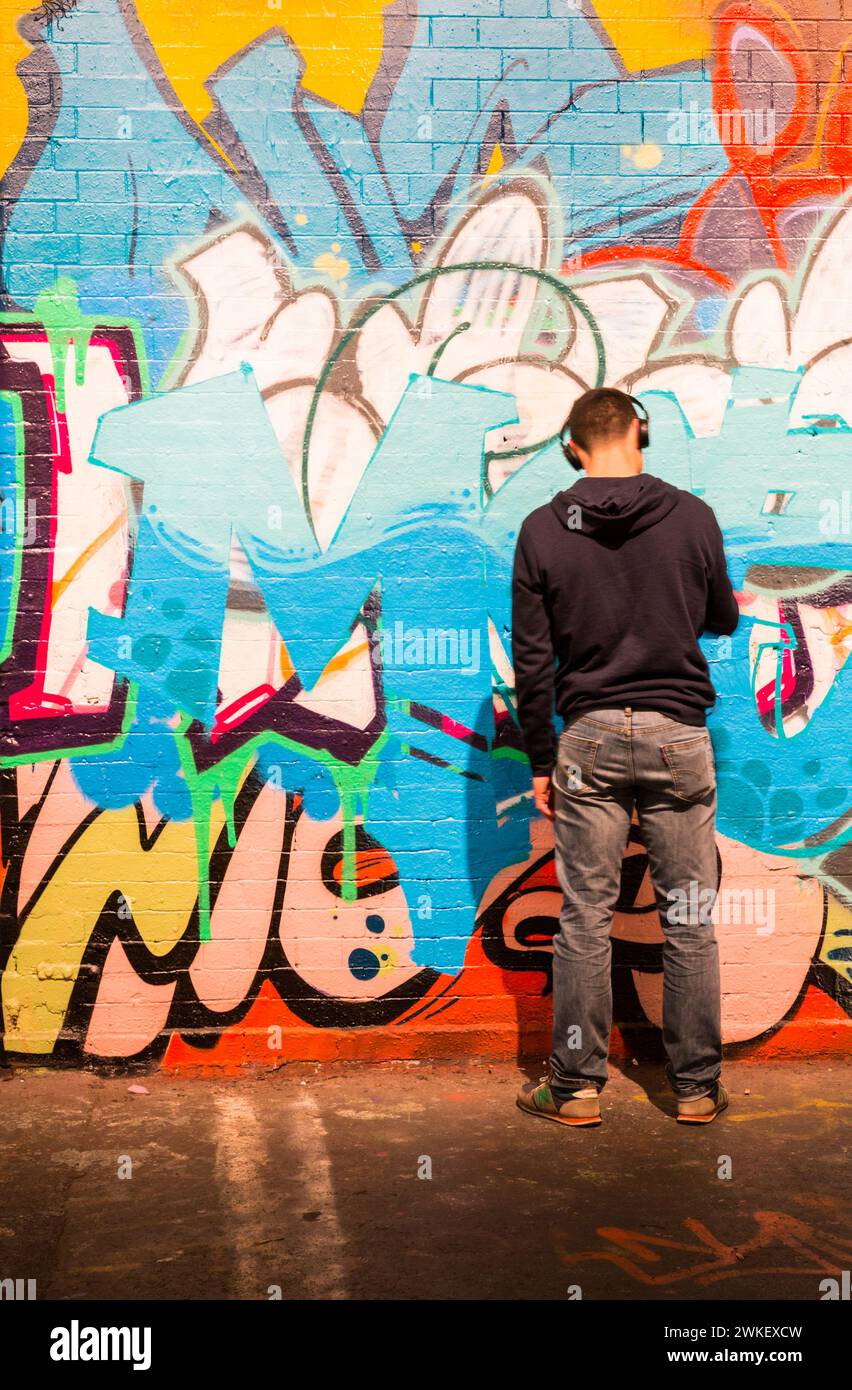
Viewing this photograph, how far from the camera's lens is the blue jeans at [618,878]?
13.6ft

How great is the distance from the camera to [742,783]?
15.6 feet

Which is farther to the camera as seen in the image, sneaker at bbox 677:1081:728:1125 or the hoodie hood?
sneaker at bbox 677:1081:728:1125

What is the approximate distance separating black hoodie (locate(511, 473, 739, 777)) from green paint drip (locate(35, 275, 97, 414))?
1671 millimetres

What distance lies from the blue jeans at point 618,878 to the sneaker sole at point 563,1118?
11 cm

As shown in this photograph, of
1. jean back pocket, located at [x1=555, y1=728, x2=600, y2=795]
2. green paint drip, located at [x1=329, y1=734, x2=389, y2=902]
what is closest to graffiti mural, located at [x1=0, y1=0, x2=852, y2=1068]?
green paint drip, located at [x1=329, y1=734, x2=389, y2=902]

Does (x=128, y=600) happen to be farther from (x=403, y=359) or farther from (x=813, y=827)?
(x=813, y=827)

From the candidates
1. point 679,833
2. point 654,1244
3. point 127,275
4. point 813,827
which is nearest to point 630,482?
point 679,833

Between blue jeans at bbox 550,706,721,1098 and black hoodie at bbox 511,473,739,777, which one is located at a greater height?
black hoodie at bbox 511,473,739,777

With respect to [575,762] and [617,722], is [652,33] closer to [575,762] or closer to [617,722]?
[617,722]

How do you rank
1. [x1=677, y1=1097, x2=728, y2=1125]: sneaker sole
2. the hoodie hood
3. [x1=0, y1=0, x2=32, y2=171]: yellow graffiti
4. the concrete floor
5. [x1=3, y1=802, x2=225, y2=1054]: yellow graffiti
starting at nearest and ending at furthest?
1. the concrete floor
2. the hoodie hood
3. [x1=677, y1=1097, x2=728, y2=1125]: sneaker sole
4. [x1=0, y1=0, x2=32, y2=171]: yellow graffiti
5. [x1=3, y1=802, x2=225, y2=1054]: yellow graffiti

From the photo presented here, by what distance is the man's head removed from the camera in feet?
13.9

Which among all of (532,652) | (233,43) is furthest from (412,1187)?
(233,43)

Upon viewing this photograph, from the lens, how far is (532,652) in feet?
13.8

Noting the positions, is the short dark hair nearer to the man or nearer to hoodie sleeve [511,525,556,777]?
the man
